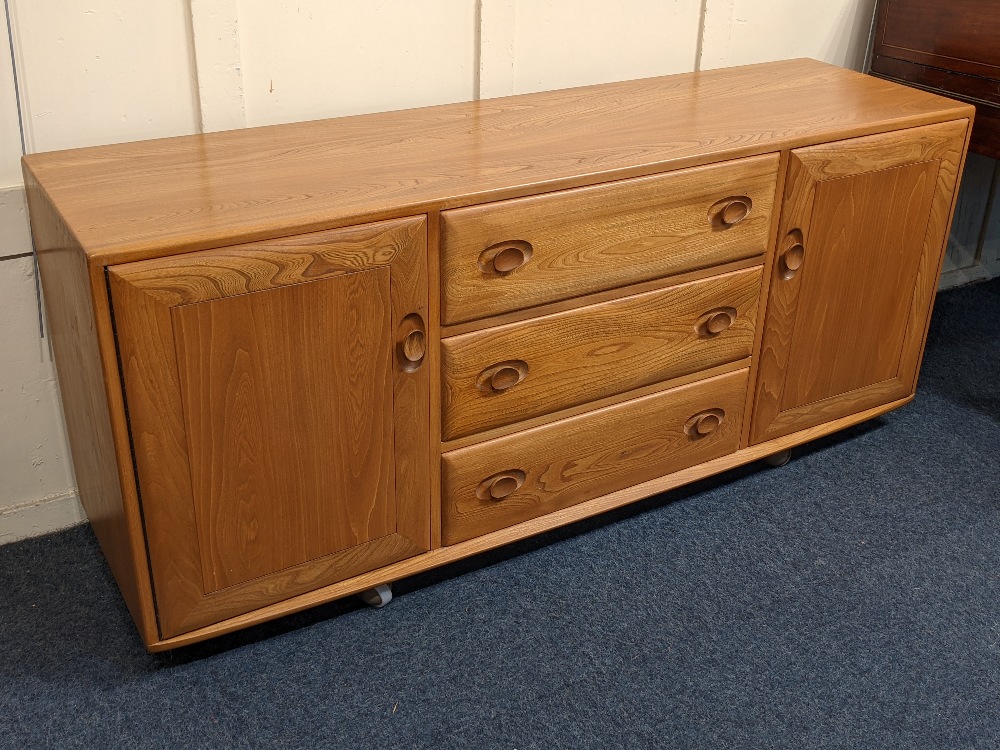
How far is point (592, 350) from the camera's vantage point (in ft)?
6.26

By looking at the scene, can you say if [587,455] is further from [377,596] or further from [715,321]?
[377,596]

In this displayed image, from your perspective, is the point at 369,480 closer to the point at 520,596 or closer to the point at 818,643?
the point at 520,596

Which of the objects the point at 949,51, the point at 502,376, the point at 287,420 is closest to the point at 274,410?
the point at 287,420

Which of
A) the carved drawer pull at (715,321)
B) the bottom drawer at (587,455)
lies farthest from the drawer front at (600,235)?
the bottom drawer at (587,455)

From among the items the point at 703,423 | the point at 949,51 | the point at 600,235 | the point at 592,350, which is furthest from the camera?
the point at 949,51

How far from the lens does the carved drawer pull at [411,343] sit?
1694 mm

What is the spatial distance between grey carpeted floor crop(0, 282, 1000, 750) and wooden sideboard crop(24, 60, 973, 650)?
0.31 feet

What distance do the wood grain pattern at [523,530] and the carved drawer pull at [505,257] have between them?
20.2 inches

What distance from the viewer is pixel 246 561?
1718mm

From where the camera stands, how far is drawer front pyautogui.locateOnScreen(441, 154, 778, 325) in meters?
1.70

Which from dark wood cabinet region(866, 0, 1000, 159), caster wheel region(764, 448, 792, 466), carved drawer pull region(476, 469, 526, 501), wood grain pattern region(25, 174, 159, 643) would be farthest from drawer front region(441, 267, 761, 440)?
dark wood cabinet region(866, 0, 1000, 159)

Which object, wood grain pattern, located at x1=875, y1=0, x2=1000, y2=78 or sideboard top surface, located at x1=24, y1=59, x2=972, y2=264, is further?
wood grain pattern, located at x1=875, y1=0, x2=1000, y2=78

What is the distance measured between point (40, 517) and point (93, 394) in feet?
1.84

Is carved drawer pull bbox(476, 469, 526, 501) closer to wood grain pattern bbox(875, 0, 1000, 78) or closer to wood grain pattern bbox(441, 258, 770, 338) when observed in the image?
wood grain pattern bbox(441, 258, 770, 338)
